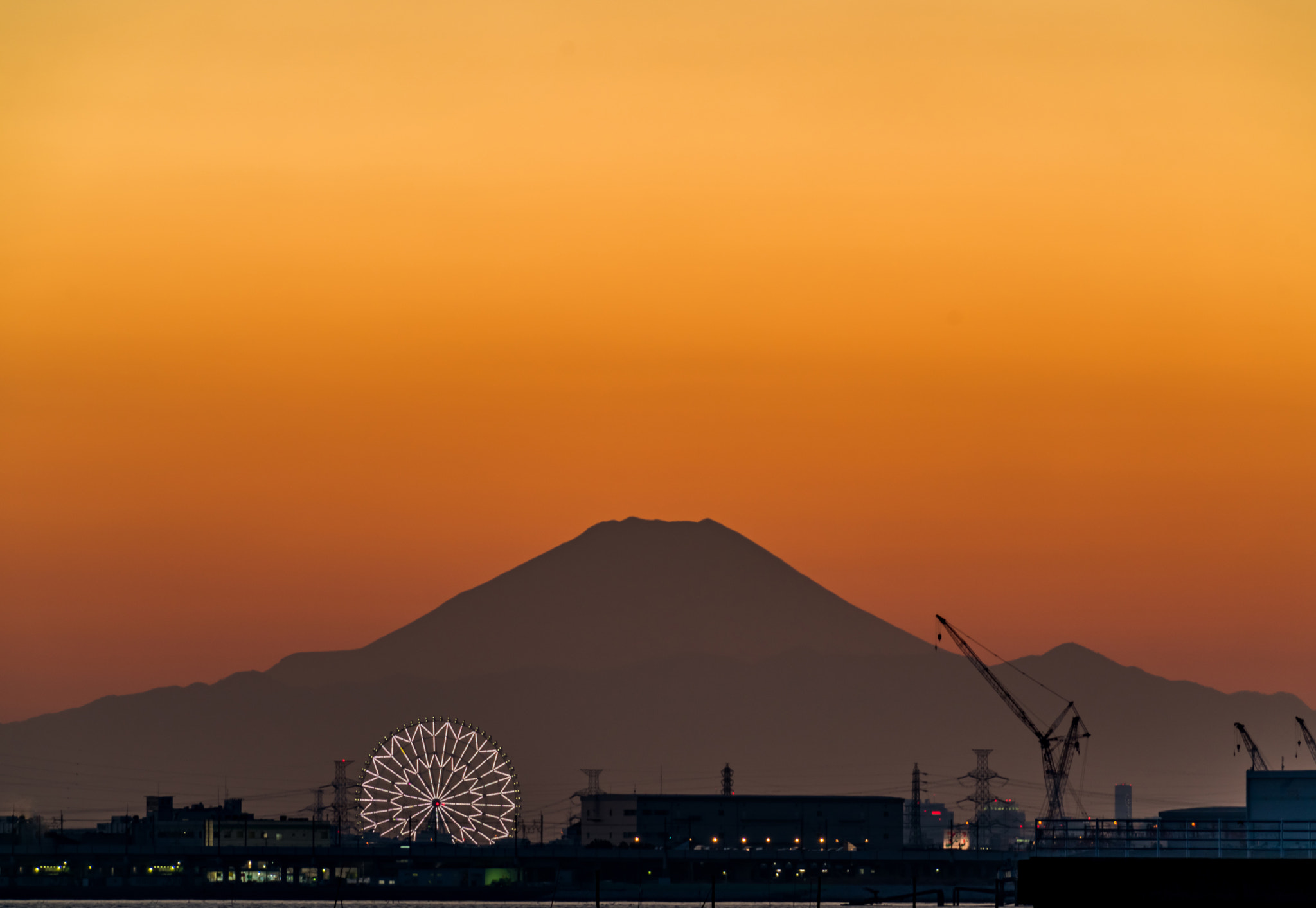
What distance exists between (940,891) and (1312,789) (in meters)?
30.5

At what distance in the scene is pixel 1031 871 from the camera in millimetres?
68938

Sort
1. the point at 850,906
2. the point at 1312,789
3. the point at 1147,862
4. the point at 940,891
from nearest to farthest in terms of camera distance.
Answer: the point at 1147,862
the point at 1312,789
the point at 850,906
the point at 940,891

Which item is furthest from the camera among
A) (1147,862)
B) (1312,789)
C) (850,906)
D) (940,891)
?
(940,891)

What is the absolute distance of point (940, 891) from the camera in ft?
412

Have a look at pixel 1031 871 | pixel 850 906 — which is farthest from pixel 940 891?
pixel 1031 871

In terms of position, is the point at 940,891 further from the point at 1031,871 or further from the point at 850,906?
the point at 1031,871

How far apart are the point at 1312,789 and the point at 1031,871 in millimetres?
40012

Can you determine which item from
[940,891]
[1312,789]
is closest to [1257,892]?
[1312,789]

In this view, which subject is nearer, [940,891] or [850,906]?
[850,906]

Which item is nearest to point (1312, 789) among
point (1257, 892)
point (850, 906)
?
point (850, 906)

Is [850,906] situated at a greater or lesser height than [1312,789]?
lesser

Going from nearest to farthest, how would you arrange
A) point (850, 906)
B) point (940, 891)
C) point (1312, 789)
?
point (1312, 789) < point (850, 906) < point (940, 891)

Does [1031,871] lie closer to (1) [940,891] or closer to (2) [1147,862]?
(2) [1147,862]

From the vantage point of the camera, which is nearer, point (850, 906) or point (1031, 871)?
point (1031, 871)
